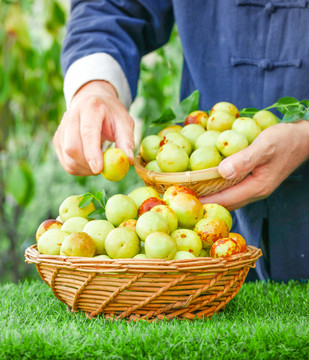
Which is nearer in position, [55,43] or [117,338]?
[117,338]

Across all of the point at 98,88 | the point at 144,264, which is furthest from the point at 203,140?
the point at 144,264

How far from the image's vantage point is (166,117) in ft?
5.31

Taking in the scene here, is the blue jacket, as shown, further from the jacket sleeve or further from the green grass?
the green grass

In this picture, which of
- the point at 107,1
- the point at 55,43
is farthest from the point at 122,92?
the point at 55,43

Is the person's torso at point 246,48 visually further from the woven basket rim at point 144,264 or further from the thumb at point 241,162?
the woven basket rim at point 144,264

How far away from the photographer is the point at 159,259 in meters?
0.93

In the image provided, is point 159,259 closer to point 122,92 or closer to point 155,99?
point 122,92

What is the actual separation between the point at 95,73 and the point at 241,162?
51 centimetres

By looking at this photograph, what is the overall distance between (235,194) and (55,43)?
198cm

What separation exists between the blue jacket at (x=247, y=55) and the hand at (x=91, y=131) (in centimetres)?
30

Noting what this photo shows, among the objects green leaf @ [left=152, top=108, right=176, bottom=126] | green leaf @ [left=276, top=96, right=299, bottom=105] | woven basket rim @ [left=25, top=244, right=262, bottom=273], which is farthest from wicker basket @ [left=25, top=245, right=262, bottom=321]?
green leaf @ [left=152, top=108, right=176, bottom=126]

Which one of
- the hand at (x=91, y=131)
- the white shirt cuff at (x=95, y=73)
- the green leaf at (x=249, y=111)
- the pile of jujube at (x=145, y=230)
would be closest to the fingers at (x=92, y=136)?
the hand at (x=91, y=131)

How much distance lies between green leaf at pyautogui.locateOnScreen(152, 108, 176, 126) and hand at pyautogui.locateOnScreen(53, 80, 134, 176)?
28 centimetres

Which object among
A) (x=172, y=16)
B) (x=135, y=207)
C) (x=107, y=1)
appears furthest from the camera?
(x=172, y=16)
